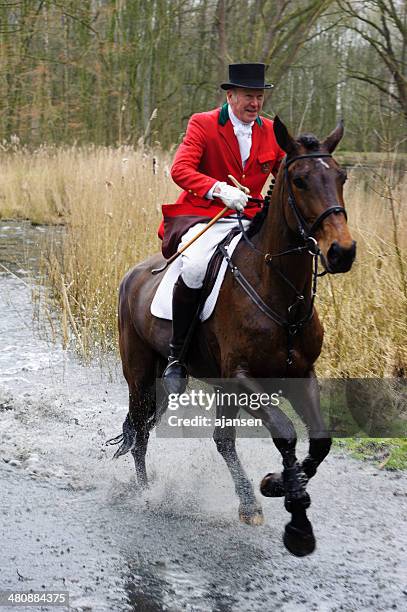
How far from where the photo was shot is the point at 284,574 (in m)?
4.03

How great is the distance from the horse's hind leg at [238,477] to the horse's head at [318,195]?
1294 mm

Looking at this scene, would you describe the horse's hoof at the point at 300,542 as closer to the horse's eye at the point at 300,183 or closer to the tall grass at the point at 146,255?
the horse's eye at the point at 300,183

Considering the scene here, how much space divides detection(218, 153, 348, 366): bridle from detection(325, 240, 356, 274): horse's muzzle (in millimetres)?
172

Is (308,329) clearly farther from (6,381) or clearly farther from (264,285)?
(6,381)

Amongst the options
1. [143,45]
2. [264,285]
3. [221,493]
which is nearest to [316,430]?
[264,285]

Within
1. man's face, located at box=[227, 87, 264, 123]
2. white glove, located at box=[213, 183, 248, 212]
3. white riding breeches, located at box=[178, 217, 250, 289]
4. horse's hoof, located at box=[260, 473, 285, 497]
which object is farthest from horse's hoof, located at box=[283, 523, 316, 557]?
man's face, located at box=[227, 87, 264, 123]

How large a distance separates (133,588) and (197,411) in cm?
303

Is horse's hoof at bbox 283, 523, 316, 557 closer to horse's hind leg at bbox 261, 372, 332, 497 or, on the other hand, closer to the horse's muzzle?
horse's hind leg at bbox 261, 372, 332, 497

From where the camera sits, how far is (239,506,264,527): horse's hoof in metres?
4.57

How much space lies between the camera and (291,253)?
4020 mm

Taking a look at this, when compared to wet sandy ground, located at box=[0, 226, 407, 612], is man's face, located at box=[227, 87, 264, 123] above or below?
above

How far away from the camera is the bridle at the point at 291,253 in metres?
3.68

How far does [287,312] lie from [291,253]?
281mm

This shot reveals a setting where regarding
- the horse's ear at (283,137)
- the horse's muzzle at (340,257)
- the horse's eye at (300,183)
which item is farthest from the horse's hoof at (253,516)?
the horse's ear at (283,137)
